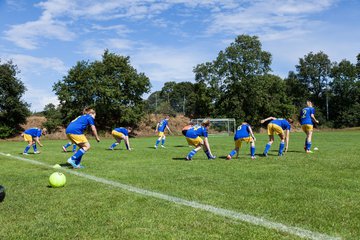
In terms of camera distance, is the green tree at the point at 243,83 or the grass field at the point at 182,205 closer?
the grass field at the point at 182,205

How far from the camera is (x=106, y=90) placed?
1858 inches

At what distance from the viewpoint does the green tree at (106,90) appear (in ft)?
158

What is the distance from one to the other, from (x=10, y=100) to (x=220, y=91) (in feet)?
117

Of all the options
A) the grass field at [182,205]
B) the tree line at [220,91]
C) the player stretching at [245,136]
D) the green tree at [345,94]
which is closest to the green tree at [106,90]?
the tree line at [220,91]

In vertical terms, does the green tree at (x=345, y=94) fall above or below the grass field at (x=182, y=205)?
above

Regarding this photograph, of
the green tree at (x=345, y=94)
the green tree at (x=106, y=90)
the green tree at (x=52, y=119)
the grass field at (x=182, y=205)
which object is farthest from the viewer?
the green tree at (x=345, y=94)

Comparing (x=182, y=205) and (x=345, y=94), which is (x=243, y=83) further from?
(x=182, y=205)

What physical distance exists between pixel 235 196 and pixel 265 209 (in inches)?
40.5

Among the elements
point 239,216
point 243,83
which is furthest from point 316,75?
point 239,216

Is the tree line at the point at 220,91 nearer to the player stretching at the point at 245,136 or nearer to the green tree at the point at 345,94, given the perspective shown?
the green tree at the point at 345,94

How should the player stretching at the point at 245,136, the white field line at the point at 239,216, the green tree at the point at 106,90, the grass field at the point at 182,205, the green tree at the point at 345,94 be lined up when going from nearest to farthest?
the white field line at the point at 239,216 < the grass field at the point at 182,205 < the player stretching at the point at 245,136 < the green tree at the point at 106,90 < the green tree at the point at 345,94

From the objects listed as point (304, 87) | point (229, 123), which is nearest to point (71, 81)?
point (229, 123)

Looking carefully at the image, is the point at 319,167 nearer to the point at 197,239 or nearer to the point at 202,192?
the point at 202,192

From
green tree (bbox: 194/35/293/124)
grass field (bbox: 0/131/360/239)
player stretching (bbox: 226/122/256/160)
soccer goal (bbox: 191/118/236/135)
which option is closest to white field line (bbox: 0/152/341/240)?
grass field (bbox: 0/131/360/239)
